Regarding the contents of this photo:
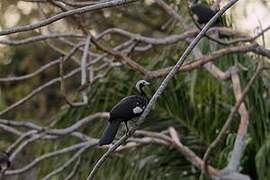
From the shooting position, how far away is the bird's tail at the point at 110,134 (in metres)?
2.51

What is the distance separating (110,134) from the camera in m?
2.55

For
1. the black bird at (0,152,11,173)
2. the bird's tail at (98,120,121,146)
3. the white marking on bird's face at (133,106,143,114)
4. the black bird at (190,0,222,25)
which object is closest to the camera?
the bird's tail at (98,120,121,146)

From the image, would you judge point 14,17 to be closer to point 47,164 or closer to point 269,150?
point 47,164

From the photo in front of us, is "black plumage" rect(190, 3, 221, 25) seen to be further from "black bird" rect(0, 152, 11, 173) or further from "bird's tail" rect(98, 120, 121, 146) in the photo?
"bird's tail" rect(98, 120, 121, 146)

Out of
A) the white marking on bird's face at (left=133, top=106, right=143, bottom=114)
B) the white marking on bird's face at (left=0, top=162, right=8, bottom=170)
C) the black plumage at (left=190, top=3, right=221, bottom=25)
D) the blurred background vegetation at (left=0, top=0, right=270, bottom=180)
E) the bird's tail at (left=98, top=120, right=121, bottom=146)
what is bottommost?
the blurred background vegetation at (left=0, top=0, right=270, bottom=180)

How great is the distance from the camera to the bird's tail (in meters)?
2.51

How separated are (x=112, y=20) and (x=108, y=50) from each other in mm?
4145

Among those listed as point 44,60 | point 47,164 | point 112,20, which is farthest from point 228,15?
point 44,60

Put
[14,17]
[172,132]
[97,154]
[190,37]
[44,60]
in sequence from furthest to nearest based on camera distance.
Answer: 1. [44,60]
2. [14,17]
3. [97,154]
4. [172,132]
5. [190,37]

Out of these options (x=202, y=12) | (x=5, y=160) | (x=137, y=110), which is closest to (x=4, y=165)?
(x=5, y=160)

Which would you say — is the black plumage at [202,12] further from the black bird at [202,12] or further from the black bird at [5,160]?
the black bird at [5,160]

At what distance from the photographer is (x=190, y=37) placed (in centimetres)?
399

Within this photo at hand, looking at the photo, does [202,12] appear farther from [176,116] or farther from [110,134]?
[110,134]

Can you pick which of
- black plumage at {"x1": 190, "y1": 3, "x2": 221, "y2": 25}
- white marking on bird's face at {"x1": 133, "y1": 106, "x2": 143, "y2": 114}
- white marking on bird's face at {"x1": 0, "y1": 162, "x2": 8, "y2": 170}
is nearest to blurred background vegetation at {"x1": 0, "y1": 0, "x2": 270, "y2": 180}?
black plumage at {"x1": 190, "y1": 3, "x2": 221, "y2": 25}
